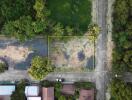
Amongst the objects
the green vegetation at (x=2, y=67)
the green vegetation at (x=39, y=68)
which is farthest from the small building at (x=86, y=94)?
the green vegetation at (x=2, y=67)

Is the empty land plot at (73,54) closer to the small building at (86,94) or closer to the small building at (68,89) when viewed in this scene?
the small building at (68,89)

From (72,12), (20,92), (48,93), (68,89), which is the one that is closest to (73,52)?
(68,89)

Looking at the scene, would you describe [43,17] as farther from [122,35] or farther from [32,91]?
[122,35]

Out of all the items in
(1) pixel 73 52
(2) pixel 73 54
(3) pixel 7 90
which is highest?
(1) pixel 73 52

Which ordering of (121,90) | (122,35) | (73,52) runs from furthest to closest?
(73,52)
(122,35)
(121,90)

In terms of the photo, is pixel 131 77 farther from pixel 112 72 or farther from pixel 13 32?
pixel 13 32

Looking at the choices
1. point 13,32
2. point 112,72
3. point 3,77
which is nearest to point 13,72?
point 3,77

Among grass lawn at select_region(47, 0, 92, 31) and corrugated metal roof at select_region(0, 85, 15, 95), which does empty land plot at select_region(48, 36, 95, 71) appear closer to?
grass lawn at select_region(47, 0, 92, 31)
